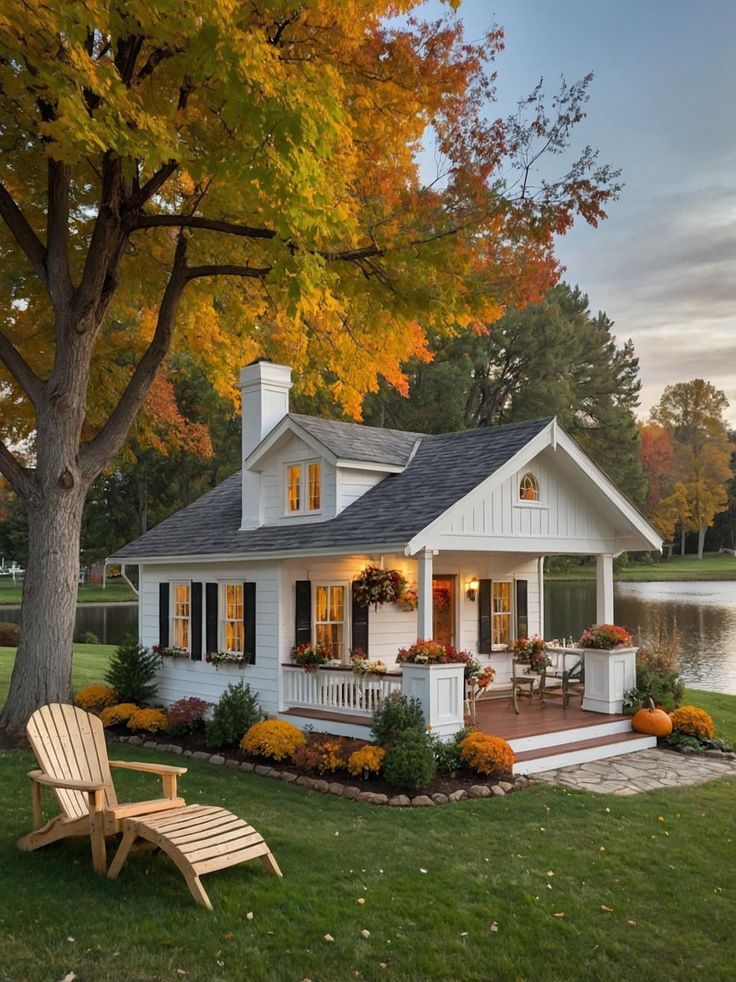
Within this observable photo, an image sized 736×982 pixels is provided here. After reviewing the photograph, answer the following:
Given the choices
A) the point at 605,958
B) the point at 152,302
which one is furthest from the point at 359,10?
the point at 605,958

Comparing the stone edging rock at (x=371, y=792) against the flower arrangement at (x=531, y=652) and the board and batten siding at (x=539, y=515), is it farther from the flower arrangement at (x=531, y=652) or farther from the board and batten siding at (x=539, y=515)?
the flower arrangement at (x=531, y=652)

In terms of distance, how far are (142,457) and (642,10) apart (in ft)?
113

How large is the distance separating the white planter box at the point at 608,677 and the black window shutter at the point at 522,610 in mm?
2137

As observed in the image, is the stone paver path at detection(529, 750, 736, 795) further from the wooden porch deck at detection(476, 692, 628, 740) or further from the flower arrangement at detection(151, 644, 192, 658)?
the flower arrangement at detection(151, 644, 192, 658)

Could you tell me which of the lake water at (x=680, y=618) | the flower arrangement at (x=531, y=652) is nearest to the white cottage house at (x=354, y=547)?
the flower arrangement at (x=531, y=652)

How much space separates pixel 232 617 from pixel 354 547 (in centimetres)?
363

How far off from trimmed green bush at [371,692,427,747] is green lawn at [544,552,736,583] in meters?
45.3

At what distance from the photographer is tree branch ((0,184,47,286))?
11.3 metres

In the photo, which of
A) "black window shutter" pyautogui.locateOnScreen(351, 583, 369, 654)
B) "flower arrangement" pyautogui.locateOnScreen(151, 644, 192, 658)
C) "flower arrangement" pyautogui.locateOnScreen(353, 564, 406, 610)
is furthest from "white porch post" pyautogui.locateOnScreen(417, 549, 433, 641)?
"flower arrangement" pyautogui.locateOnScreen(151, 644, 192, 658)

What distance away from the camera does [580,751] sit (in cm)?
1165

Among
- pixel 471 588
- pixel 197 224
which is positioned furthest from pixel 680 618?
pixel 197 224

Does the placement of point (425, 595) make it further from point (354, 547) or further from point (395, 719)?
point (395, 719)

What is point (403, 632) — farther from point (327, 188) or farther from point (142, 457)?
point (142, 457)

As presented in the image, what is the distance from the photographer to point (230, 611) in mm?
14109
